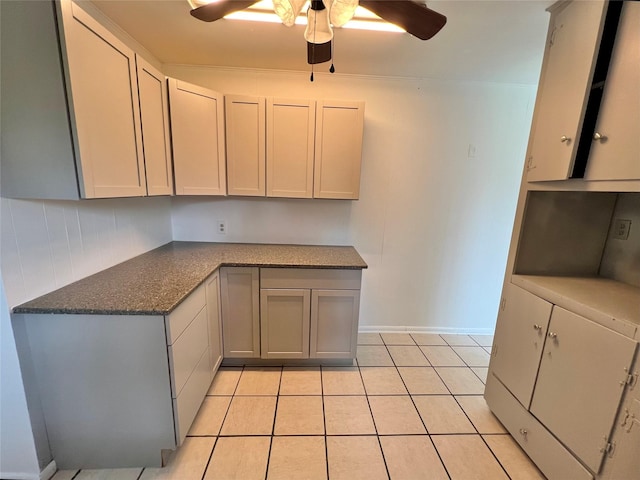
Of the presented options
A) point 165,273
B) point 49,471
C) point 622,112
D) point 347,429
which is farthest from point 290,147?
point 49,471

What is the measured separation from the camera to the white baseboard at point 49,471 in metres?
1.27

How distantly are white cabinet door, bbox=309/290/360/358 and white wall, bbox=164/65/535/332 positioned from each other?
0.62 metres

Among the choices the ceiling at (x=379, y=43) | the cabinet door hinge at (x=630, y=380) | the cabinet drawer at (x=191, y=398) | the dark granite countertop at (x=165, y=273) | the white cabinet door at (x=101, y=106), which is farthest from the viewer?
the ceiling at (x=379, y=43)

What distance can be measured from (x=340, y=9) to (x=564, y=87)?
3.75 ft

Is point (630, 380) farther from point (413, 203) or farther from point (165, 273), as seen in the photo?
point (165, 273)

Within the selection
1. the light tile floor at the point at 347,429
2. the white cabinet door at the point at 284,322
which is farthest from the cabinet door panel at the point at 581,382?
the white cabinet door at the point at 284,322

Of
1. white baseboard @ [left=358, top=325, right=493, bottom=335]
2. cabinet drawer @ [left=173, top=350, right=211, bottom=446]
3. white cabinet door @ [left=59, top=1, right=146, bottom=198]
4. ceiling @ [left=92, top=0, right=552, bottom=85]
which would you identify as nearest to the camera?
white cabinet door @ [left=59, top=1, right=146, bottom=198]

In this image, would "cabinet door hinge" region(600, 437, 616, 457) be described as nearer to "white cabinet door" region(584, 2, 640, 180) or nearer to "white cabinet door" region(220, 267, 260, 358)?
"white cabinet door" region(584, 2, 640, 180)

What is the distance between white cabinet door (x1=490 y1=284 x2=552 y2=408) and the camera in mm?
1421

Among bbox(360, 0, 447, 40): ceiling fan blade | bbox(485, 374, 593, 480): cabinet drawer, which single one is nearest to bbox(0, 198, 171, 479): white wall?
bbox(360, 0, 447, 40): ceiling fan blade

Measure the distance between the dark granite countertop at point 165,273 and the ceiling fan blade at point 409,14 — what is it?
1.39 metres

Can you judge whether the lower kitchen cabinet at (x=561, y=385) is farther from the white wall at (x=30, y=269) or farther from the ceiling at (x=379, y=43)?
the white wall at (x=30, y=269)

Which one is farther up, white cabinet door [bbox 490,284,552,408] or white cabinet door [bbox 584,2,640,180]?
white cabinet door [bbox 584,2,640,180]

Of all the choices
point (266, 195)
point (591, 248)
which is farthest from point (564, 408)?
point (266, 195)
